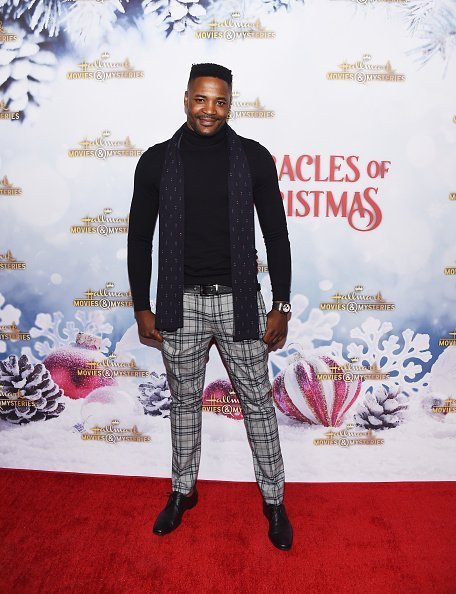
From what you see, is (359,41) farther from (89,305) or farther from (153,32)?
(89,305)

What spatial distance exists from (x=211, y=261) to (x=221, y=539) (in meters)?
1.08

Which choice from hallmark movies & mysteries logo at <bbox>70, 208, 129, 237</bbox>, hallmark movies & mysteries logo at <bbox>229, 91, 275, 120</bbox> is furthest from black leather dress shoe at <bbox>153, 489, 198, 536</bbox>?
hallmark movies & mysteries logo at <bbox>229, 91, 275, 120</bbox>

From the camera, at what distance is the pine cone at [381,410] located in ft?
8.35

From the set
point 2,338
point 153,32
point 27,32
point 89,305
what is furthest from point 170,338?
point 27,32

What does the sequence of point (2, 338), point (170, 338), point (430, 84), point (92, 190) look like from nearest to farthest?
1. point (170, 338)
2. point (430, 84)
3. point (92, 190)
4. point (2, 338)

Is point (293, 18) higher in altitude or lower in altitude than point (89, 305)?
higher

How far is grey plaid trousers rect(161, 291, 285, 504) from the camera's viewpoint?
208 cm

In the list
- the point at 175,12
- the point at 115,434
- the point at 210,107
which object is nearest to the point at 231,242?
the point at 210,107

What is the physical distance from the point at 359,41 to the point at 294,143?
458mm

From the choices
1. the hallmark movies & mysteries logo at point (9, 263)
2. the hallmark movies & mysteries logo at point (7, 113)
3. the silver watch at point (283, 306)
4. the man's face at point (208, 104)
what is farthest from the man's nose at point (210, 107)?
the hallmark movies & mysteries logo at point (9, 263)

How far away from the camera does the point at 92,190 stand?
240 centimetres

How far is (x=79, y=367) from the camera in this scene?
2578mm

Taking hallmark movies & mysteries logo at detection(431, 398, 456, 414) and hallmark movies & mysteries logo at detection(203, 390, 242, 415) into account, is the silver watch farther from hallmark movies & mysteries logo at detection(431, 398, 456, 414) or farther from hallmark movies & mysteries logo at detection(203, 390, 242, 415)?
hallmark movies & mysteries logo at detection(431, 398, 456, 414)

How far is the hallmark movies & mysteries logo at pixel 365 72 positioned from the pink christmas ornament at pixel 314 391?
1.17 meters
